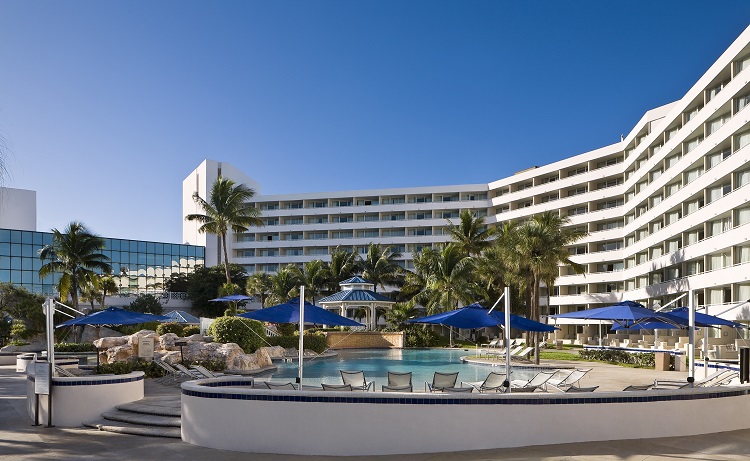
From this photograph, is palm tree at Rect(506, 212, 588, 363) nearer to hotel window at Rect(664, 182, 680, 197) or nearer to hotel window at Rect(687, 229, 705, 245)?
hotel window at Rect(687, 229, 705, 245)

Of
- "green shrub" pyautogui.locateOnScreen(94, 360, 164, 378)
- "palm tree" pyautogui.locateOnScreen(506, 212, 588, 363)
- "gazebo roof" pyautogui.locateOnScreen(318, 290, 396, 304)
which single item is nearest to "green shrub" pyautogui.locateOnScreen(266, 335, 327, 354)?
"gazebo roof" pyautogui.locateOnScreen(318, 290, 396, 304)

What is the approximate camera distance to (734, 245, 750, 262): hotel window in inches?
1383

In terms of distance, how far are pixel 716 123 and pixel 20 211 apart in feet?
229

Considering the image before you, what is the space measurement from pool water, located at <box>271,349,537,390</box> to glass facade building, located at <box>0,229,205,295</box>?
139 ft

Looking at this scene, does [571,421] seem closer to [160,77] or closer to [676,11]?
[160,77]

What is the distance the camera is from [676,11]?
32.2 m

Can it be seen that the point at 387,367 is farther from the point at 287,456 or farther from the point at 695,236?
the point at 695,236

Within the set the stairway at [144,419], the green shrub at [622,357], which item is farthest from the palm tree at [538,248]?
the stairway at [144,419]

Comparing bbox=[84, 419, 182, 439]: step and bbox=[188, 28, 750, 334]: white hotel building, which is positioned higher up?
bbox=[188, 28, 750, 334]: white hotel building

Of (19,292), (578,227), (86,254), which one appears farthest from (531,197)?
(19,292)

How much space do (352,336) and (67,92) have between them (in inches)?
1031

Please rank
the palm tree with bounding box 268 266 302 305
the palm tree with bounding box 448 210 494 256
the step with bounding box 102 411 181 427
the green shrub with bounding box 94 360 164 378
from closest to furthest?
the step with bounding box 102 411 181 427
the green shrub with bounding box 94 360 164 378
the palm tree with bounding box 448 210 494 256
the palm tree with bounding box 268 266 302 305

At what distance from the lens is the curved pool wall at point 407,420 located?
32.6 feet

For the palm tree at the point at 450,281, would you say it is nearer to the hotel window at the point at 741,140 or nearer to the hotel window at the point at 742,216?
the hotel window at the point at 742,216
